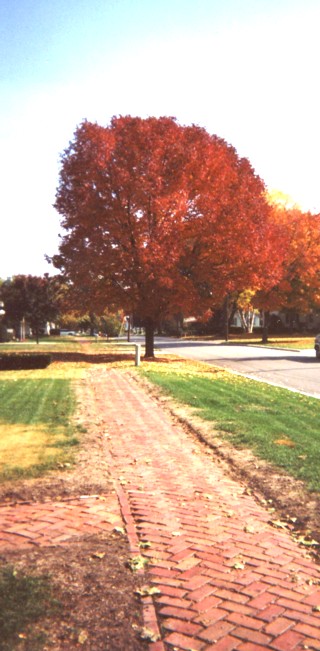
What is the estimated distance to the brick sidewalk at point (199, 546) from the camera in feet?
11.5

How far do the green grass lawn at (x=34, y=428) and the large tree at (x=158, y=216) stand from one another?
32.0 feet

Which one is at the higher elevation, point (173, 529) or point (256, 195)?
point (256, 195)

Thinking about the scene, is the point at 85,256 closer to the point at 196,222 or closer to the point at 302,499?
the point at 196,222

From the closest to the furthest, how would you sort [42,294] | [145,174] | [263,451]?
1. [263,451]
2. [145,174]
3. [42,294]

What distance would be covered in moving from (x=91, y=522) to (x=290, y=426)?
493 centimetres

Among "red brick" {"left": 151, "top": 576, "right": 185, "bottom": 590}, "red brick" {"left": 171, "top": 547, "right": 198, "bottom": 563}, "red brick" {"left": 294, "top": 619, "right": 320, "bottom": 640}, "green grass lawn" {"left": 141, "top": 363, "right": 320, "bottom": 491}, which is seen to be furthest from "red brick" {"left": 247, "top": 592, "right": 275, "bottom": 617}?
"green grass lawn" {"left": 141, "top": 363, "right": 320, "bottom": 491}

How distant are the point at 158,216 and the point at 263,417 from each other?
15699 millimetres

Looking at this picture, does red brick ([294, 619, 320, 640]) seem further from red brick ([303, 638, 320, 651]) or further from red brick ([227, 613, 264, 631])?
red brick ([227, 613, 264, 631])

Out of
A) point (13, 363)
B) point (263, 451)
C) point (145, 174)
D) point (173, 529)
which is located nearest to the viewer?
point (173, 529)

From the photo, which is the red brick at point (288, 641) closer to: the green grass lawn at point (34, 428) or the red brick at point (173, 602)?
the red brick at point (173, 602)

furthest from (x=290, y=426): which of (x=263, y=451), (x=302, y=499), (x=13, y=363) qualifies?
(x=13, y=363)

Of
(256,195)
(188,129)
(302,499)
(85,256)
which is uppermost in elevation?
(188,129)

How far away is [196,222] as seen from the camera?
24.0 m

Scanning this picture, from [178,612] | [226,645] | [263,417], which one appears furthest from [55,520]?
[263,417]
